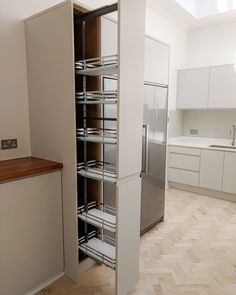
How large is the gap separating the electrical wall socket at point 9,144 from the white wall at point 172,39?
104 inches

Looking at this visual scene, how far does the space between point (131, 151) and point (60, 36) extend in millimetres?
993

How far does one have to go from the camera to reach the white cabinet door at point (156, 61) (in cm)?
235

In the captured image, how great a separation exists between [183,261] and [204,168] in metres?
1.94

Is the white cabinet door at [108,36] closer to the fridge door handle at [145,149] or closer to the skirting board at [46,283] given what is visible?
the fridge door handle at [145,149]

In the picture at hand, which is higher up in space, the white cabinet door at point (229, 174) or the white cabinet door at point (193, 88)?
the white cabinet door at point (193, 88)

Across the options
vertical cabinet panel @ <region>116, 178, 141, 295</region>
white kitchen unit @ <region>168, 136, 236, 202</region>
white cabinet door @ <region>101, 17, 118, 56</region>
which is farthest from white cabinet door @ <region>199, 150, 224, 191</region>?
white cabinet door @ <region>101, 17, 118, 56</region>

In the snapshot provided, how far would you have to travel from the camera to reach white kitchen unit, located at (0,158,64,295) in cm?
160

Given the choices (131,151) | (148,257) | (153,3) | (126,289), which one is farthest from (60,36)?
(153,3)

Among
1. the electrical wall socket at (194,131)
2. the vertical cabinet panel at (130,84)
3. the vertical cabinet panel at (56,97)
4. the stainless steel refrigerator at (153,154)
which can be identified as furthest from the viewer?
the electrical wall socket at (194,131)

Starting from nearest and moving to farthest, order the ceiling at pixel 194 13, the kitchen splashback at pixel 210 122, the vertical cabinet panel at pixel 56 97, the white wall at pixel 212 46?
the vertical cabinet panel at pixel 56 97, the ceiling at pixel 194 13, the white wall at pixel 212 46, the kitchen splashback at pixel 210 122

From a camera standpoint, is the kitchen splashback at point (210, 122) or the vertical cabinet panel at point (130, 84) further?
the kitchen splashback at point (210, 122)

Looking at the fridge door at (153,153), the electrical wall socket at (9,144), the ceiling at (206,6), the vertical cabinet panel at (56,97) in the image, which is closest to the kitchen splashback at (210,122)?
the ceiling at (206,6)

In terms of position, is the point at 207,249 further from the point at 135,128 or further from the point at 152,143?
the point at 135,128

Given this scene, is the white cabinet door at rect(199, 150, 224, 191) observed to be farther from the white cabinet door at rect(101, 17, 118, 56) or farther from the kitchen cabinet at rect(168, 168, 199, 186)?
the white cabinet door at rect(101, 17, 118, 56)
